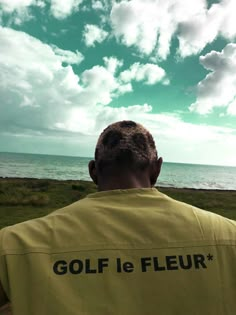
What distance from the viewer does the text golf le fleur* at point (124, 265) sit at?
4.33ft

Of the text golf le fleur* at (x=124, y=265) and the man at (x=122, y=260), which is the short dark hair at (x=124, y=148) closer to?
the man at (x=122, y=260)

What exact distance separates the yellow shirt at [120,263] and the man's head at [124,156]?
0.21 metres

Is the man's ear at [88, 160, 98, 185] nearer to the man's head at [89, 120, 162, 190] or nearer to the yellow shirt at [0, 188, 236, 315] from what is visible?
the man's head at [89, 120, 162, 190]

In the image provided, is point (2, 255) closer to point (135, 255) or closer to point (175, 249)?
point (135, 255)

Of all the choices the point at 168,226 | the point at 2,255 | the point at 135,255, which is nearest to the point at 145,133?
the point at 168,226

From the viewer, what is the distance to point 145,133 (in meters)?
1.66

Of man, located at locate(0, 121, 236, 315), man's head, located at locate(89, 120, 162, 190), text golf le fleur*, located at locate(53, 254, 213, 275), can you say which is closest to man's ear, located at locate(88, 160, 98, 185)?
man's head, located at locate(89, 120, 162, 190)

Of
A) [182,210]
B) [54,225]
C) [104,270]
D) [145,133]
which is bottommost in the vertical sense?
[104,270]

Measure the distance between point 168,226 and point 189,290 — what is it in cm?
25

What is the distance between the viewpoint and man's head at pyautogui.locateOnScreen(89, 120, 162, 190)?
5.27ft

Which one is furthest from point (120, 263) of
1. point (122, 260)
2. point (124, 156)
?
point (124, 156)

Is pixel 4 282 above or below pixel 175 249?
below

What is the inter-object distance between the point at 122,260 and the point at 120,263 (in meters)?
0.01

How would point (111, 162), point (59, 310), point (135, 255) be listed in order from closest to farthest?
1. point (59, 310)
2. point (135, 255)
3. point (111, 162)
